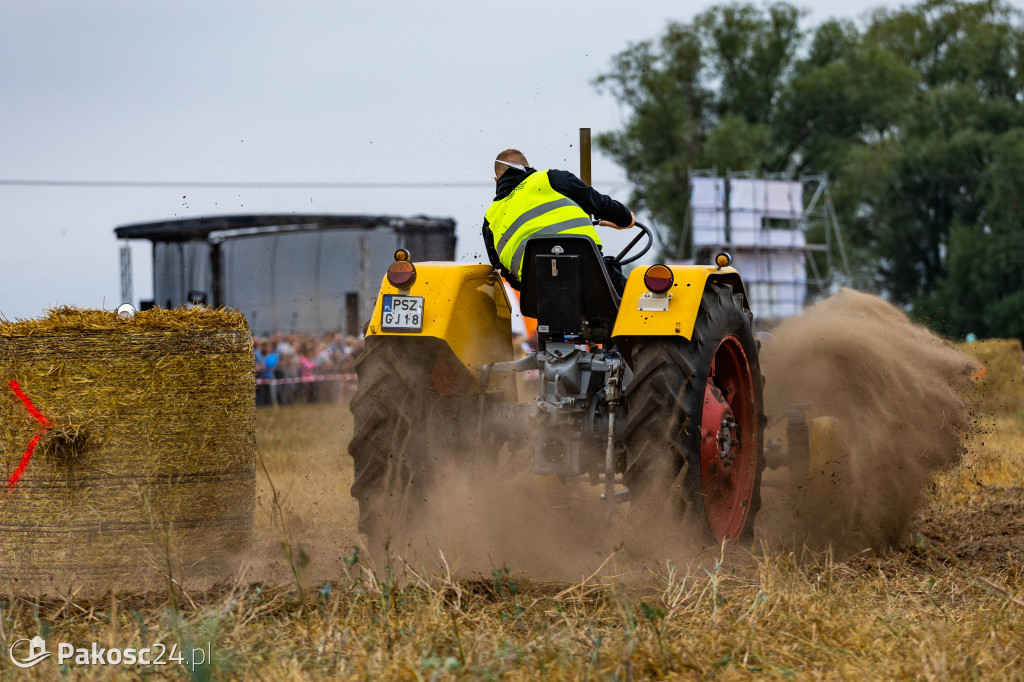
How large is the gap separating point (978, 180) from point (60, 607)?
45384 mm

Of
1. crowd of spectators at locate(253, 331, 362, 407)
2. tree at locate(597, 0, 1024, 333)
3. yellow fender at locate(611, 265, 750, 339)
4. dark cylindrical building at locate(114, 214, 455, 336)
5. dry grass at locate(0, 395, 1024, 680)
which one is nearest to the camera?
dry grass at locate(0, 395, 1024, 680)

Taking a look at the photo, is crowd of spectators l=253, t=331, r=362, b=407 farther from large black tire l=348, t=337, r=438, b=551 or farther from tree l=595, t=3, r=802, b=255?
tree l=595, t=3, r=802, b=255

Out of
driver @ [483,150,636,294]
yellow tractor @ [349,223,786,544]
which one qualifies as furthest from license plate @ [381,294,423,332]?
driver @ [483,150,636,294]

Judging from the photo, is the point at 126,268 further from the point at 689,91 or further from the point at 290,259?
the point at 689,91

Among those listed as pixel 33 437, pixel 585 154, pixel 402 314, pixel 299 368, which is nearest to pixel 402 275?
pixel 402 314

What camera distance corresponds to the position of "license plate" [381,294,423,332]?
5.85 metres

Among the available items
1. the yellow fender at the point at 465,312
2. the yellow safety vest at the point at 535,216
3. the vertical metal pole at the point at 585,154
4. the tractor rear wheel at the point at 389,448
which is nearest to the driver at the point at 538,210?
the yellow safety vest at the point at 535,216

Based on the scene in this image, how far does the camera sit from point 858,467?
655 cm

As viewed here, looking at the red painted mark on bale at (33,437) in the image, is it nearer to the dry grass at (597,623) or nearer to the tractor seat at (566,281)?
the dry grass at (597,623)

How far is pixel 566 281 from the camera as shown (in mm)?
5680

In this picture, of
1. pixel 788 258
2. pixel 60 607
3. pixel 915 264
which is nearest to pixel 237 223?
pixel 60 607

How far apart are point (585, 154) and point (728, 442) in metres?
2.13

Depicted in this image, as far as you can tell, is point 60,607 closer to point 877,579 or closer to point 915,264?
point 877,579

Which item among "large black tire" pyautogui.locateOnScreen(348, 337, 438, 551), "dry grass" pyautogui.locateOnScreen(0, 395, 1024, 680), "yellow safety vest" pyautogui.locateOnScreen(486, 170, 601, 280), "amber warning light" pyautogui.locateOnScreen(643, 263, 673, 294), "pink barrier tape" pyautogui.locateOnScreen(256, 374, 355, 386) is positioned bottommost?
"pink barrier tape" pyautogui.locateOnScreen(256, 374, 355, 386)
